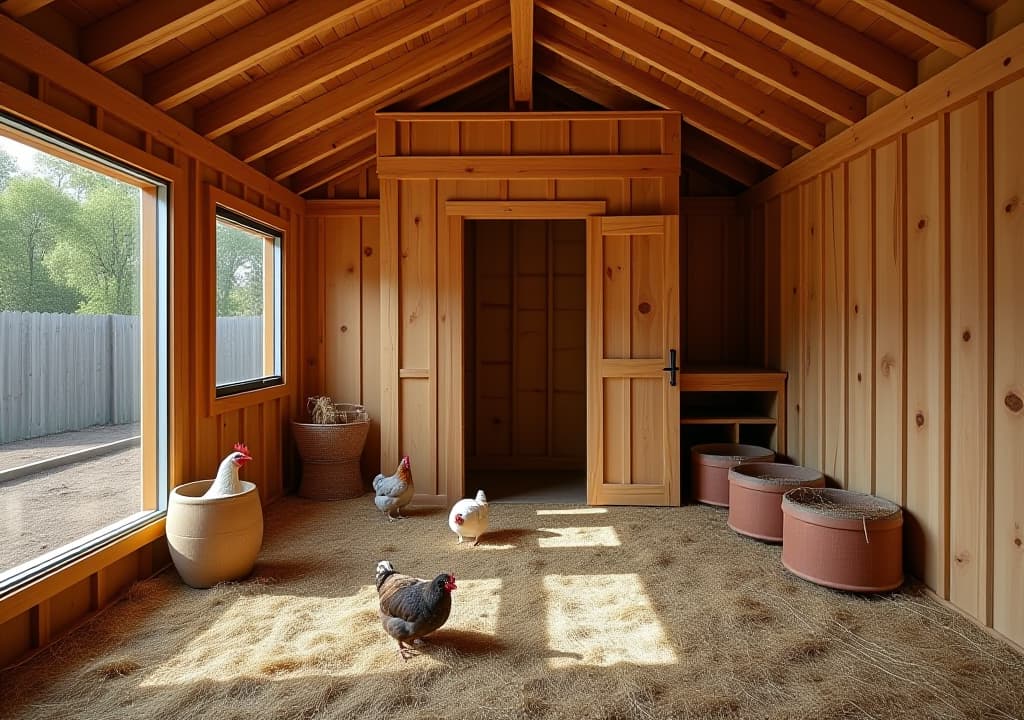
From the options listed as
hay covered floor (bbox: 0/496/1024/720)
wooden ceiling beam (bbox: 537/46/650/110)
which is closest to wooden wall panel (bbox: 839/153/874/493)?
hay covered floor (bbox: 0/496/1024/720)

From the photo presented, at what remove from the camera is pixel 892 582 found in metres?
2.98

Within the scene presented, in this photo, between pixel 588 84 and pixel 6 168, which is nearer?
pixel 6 168

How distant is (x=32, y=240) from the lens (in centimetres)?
247

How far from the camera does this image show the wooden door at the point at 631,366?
457cm

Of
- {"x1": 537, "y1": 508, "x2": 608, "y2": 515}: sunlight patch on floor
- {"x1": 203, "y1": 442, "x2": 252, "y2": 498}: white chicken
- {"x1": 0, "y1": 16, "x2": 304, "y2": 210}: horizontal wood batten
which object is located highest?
{"x1": 0, "y1": 16, "x2": 304, "y2": 210}: horizontal wood batten

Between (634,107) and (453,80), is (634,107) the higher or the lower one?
the lower one

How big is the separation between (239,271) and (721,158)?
4068mm

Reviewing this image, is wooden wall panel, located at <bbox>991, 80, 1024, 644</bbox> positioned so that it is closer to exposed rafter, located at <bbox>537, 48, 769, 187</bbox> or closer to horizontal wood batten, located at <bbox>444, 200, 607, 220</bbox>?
horizontal wood batten, located at <bbox>444, 200, 607, 220</bbox>

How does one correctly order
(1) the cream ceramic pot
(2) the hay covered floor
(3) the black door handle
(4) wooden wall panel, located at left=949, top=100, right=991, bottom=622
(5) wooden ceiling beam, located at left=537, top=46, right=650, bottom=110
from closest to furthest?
(2) the hay covered floor → (4) wooden wall panel, located at left=949, top=100, right=991, bottom=622 → (1) the cream ceramic pot → (3) the black door handle → (5) wooden ceiling beam, located at left=537, top=46, right=650, bottom=110

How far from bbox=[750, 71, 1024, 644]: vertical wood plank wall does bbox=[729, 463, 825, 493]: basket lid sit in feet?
0.64

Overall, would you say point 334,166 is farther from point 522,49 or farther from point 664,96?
point 664,96

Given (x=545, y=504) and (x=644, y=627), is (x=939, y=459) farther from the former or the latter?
(x=545, y=504)

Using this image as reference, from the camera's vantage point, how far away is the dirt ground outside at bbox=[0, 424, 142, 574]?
2.46 m

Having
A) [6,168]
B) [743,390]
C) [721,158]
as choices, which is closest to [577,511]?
[743,390]
